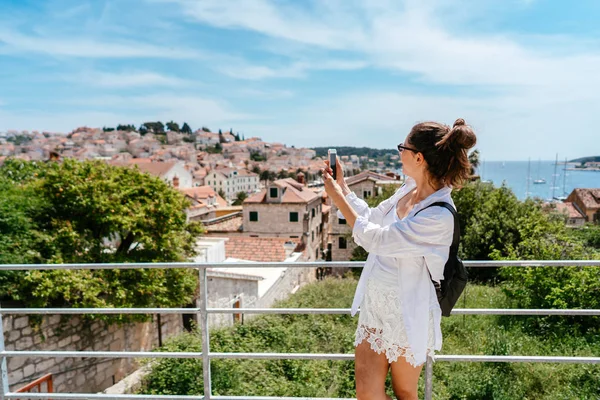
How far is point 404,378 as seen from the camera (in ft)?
6.34

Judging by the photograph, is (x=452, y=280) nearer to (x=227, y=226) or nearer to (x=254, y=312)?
(x=254, y=312)

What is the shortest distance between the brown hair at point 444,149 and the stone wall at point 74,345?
947cm

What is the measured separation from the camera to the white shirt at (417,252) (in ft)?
5.73

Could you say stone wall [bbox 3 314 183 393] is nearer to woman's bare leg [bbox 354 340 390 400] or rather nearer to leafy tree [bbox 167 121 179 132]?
woman's bare leg [bbox 354 340 390 400]

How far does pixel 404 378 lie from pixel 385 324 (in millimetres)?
275

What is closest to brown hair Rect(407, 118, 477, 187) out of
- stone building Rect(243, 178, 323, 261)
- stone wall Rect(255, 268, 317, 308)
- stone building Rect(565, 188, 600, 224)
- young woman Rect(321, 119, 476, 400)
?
young woman Rect(321, 119, 476, 400)

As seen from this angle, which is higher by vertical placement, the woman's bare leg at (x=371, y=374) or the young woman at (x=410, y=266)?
the young woman at (x=410, y=266)

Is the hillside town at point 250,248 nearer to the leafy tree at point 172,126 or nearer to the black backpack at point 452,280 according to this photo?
the black backpack at point 452,280

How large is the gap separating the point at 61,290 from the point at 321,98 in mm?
48921

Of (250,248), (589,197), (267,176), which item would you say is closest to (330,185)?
(250,248)

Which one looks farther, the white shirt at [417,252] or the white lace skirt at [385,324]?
the white lace skirt at [385,324]

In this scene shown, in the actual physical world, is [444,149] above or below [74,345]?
above

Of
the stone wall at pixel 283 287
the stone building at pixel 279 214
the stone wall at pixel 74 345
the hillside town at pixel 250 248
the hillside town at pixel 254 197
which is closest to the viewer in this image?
the stone wall at pixel 74 345

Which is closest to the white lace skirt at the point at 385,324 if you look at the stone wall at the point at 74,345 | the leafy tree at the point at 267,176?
the stone wall at the point at 74,345
